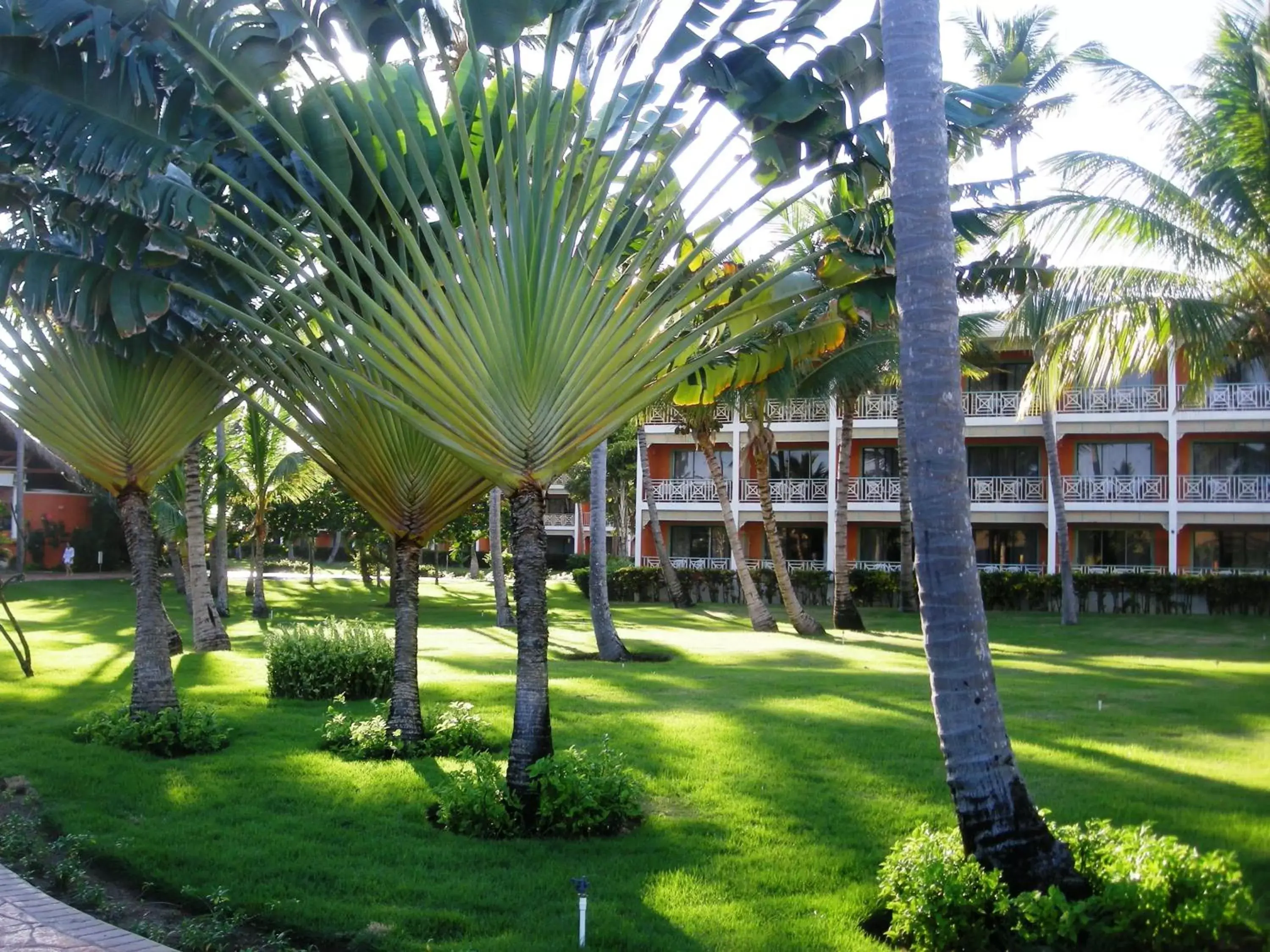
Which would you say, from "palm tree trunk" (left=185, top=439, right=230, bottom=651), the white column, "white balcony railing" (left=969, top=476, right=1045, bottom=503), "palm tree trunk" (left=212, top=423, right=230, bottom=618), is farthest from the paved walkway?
"white balcony railing" (left=969, top=476, right=1045, bottom=503)

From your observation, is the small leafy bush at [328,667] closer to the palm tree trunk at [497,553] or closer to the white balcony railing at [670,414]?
the palm tree trunk at [497,553]

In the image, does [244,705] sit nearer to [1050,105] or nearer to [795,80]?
[795,80]

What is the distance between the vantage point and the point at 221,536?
28406mm

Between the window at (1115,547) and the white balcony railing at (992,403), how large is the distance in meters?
4.88

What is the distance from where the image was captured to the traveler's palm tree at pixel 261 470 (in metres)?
29.9

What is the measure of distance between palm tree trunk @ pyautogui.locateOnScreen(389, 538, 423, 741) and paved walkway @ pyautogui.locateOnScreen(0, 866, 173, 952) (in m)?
3.60

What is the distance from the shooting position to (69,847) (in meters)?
7.04

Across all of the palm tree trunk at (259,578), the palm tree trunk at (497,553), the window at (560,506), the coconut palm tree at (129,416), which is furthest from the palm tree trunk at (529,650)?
the window at (560,506)

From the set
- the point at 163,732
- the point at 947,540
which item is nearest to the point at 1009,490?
the point at 163,732

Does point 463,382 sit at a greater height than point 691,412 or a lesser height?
lesser

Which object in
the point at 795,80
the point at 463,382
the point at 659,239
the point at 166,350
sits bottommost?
the point at 463,382

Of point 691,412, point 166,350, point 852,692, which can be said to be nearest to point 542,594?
point 166,350

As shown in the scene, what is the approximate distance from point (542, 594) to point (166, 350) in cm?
472

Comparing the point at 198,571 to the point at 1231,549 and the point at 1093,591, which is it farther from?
the point at 1231,549
